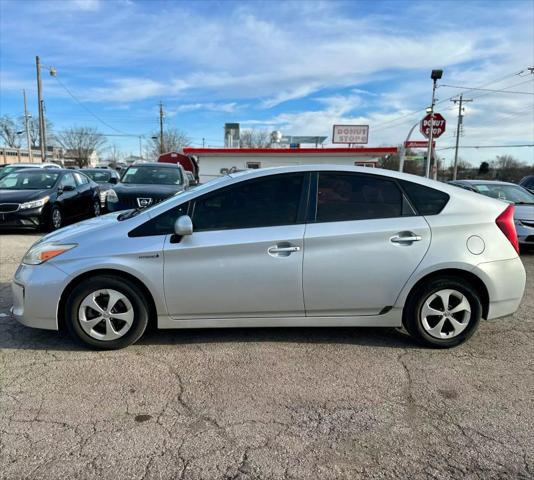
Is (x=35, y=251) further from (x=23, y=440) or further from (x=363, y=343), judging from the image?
(x=363, y=343)

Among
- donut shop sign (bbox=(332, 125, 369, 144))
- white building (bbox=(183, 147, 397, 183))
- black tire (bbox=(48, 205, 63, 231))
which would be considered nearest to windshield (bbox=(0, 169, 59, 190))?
Answer: black tire (bbox=(48, 205, 63, 231))

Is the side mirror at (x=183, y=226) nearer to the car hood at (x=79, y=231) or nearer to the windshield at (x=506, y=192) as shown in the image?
the car hood at (x=79, y=231)

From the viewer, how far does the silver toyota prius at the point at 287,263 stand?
3.59m

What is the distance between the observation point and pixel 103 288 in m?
3.59

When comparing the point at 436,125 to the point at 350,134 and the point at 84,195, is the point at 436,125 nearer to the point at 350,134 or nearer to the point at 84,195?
the point at 84,195

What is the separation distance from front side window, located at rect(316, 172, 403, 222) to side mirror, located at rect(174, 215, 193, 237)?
109 cm

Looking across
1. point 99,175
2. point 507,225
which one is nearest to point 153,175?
point 507,225

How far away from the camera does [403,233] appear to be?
145 inches

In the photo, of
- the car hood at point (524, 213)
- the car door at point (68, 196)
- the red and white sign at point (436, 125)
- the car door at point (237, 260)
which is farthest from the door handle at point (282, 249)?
the red and white sign at point (436, 125)

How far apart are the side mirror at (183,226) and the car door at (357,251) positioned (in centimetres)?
97

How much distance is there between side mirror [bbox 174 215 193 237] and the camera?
Answer: 3496 millimetres

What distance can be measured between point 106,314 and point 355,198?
2377 millimetres

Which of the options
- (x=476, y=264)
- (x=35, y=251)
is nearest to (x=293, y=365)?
(x=476, y=264)

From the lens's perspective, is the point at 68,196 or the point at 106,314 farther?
the point at 68,196
